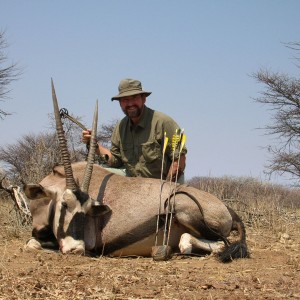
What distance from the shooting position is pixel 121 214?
521cm

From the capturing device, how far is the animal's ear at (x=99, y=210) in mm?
5064

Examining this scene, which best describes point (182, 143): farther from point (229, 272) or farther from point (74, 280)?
point (74, 280)

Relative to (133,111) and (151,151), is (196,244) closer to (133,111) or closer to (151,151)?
(151,151)

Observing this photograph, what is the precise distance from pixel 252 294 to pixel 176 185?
2.20m

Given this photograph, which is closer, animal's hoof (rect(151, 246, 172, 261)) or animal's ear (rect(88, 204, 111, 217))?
animal's hoof (rect(151, 246, 172, 261))

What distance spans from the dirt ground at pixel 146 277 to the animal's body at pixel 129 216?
7.6 inches

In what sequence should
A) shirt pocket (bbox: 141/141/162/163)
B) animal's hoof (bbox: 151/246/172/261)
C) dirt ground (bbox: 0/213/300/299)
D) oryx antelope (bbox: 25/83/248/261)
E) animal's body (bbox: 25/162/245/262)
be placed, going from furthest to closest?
shirt pocket (bbox: 141/141/162/163) → animal's body (bbox: 25/162/245/262) → oryx antelope (bbox: 25/83/248/261) → animal's hoof (bbox: 151/246/172/261) → dirt ground (bbox: 0/213/300/299)

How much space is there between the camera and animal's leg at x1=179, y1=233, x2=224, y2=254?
504 cm

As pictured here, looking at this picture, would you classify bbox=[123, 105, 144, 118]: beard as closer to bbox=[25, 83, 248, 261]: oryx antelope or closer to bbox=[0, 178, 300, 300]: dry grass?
bbox=[25, 83, 248, 261]: oryx antelope

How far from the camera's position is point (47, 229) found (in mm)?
5266

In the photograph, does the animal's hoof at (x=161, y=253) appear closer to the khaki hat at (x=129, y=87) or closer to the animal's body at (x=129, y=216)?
the animal's body at (x=129, y=216)

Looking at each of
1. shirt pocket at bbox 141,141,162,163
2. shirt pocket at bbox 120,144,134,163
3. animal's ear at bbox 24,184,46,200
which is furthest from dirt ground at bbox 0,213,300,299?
shirt pocket at bbox 120,144,134,163

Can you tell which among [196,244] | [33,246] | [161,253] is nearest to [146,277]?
[161,253]

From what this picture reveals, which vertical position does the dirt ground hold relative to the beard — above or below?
below
